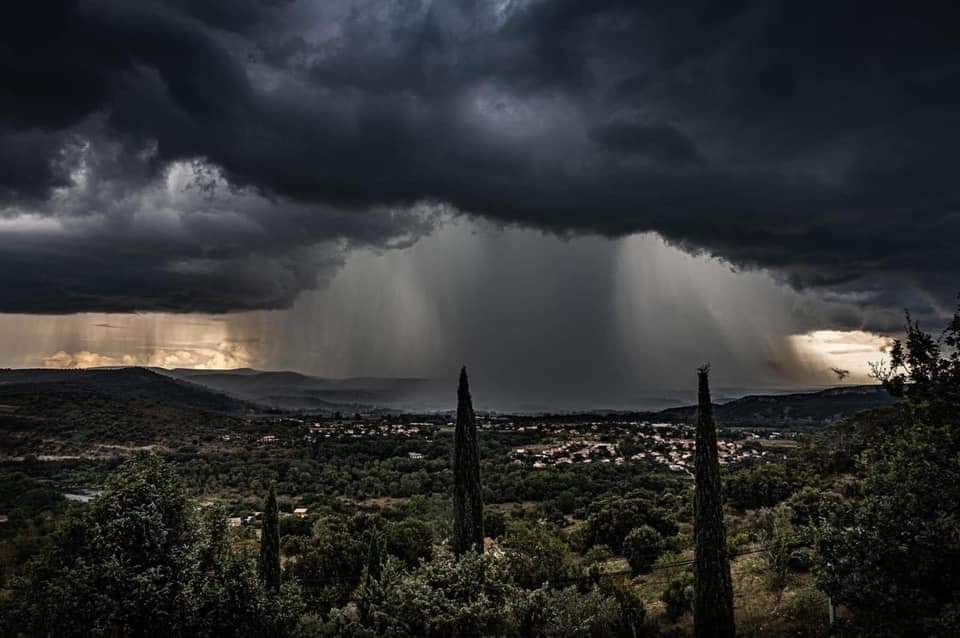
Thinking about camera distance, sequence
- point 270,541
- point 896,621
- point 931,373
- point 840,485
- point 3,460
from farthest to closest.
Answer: point 3,460 < point 840,485 < point 270,541 < point 931,373 < point 896,621

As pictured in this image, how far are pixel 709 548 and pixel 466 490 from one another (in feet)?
29.4

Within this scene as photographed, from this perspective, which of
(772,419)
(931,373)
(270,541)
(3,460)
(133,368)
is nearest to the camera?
(931,373)

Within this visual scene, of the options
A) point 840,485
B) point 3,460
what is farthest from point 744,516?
point 3,460

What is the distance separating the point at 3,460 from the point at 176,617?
72.3m

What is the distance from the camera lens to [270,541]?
2478 cm

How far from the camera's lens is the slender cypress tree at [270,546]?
24.6 m

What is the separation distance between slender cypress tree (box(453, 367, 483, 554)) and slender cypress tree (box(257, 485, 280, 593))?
25.0ft

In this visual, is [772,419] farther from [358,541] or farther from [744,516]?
[358,541]

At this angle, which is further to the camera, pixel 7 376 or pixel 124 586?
pixel 7 376

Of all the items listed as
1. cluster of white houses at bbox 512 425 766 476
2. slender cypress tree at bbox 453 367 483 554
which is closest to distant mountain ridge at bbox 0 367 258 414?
cluster of white houses at bbox 512 425 766 476

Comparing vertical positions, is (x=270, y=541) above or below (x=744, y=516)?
above

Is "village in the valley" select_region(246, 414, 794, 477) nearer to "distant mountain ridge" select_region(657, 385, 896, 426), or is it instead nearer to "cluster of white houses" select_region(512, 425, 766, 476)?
"cluster of white houses" select_region(512, 425, 766, 476)

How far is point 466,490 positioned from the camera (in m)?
23.5

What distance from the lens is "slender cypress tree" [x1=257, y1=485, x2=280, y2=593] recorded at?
2464 centimetres
